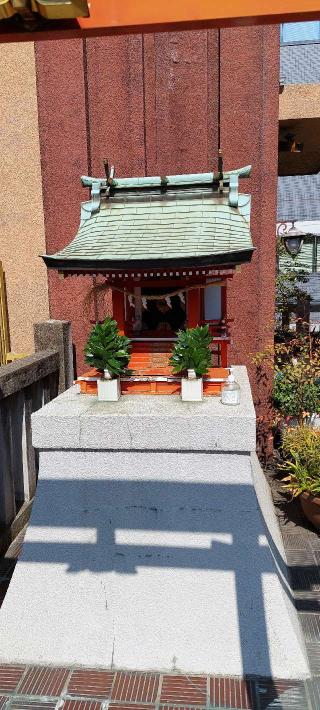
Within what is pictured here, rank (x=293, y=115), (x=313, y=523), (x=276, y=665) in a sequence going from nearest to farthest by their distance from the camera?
(x=276, y=665), (x=313, y=523), (x=293, y=115)

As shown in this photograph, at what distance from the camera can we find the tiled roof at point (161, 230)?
287 inches

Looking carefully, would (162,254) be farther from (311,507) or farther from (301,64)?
(301,64)

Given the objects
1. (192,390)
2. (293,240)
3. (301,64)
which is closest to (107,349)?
(192,390)

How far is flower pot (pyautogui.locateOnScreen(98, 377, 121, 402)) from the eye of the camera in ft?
25.4

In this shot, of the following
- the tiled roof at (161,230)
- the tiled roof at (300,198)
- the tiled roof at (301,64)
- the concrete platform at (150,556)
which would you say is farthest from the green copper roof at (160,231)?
the tiled roof at (300,198)

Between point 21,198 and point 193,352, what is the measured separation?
677cm

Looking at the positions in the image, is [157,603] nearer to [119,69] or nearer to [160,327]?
[160,327]

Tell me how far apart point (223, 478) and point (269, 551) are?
1086mm

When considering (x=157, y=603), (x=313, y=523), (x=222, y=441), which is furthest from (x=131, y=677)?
(x=313, y=523)

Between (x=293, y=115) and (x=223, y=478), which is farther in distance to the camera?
(x=293, y=115)

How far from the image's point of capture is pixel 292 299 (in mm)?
16156

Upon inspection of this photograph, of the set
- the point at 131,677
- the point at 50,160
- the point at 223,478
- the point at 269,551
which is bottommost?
the point at 131,677

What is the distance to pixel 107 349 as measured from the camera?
299 inches

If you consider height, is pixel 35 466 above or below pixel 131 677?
above
